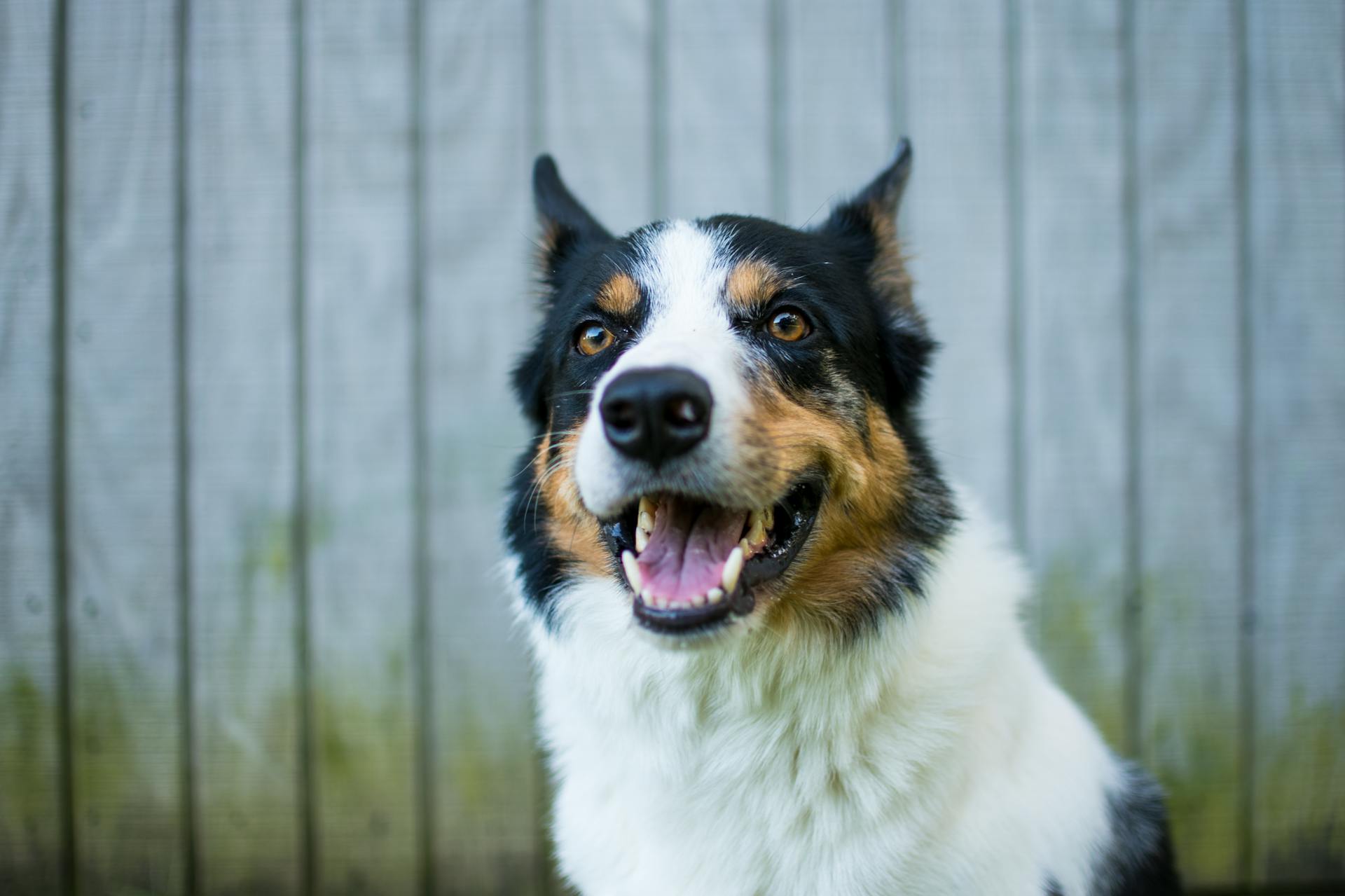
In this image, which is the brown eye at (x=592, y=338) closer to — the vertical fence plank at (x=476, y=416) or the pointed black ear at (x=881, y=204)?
the pointed black ear at (x=881, y=204)

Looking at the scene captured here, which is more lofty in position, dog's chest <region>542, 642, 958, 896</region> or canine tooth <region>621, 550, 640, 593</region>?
canine tooth <region>621, 550, 640, 593</region>

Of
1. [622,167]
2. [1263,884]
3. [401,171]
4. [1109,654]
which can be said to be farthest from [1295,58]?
[401,171]

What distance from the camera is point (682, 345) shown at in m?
1.72

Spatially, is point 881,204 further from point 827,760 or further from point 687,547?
point 827,760

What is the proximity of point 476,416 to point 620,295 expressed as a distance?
1.14 metres

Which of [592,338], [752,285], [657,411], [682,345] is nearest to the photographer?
[657,411]

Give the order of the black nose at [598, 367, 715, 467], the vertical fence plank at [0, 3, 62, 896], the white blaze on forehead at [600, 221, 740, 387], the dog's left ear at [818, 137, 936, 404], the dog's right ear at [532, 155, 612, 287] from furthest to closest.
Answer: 1. the vertical fence plank at [0, 3, 62, 896]
2. the dog's right ear at [532, 155, 612, 287]
3. the dog's left ear at [818, 137, 936, 404]
4. the white blaze on forehead at [600, 221, 740, 387]
5. the black nose at [598, 367, 715, 467]

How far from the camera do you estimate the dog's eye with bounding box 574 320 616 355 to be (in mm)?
2076

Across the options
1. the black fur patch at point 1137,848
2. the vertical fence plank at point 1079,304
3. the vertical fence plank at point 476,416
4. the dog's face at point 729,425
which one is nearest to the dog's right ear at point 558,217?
the dog's face at point 729,425

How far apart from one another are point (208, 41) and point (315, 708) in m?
2.20

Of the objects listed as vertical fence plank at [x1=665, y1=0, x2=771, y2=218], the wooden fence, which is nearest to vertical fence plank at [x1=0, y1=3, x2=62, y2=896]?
the wooden fence

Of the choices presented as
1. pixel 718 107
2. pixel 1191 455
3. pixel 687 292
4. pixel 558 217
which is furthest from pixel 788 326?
pixel 1191 455

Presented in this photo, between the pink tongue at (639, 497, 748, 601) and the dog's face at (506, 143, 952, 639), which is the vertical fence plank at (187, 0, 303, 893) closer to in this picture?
the dog's face at (506, 143, 952, 639)

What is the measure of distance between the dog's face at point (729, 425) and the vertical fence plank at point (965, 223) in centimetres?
75
